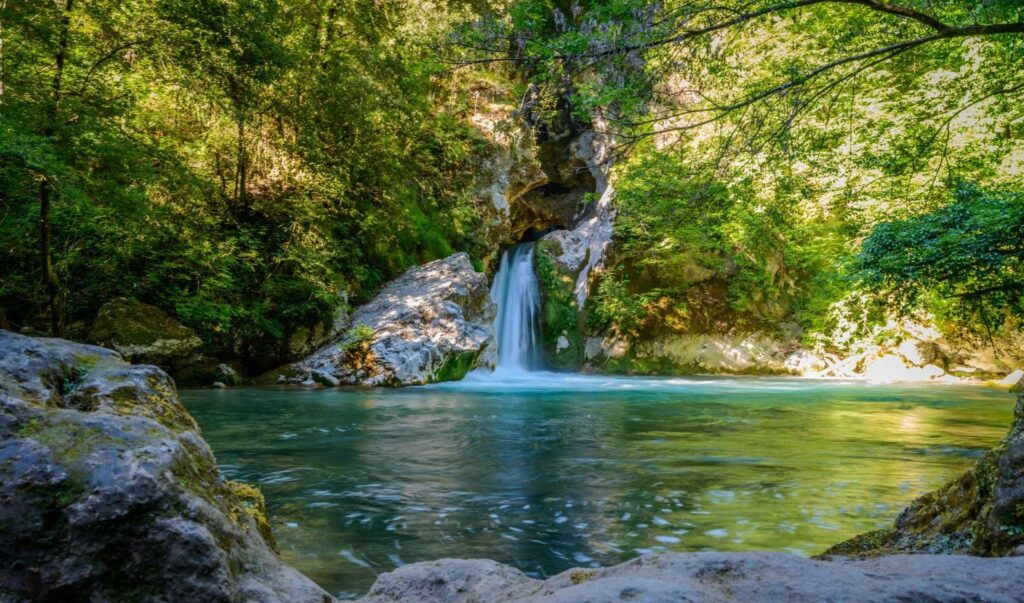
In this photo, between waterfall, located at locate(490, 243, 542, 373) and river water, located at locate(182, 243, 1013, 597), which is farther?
waterfall, located at locate(490, 243, 542, 373)

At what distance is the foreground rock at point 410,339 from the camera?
1252 cm

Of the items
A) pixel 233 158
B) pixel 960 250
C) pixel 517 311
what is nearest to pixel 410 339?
pixel 233 158

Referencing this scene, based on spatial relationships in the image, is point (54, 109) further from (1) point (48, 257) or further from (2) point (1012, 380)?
(2) point (1012, 380)

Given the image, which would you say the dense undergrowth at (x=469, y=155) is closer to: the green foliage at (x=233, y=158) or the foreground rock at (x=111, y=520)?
the green foliage at (x=233, y=158)

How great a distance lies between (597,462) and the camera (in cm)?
574

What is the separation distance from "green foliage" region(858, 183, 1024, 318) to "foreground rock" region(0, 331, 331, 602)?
7.51m

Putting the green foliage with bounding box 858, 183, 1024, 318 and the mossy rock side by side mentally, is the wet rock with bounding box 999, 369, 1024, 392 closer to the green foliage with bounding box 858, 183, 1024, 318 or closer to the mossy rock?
the green foliage with bounding box 858, 183, 1024, 318

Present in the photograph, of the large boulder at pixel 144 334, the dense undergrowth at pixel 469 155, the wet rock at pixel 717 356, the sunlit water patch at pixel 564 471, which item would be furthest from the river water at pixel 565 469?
the wet rock at pixel 717 356

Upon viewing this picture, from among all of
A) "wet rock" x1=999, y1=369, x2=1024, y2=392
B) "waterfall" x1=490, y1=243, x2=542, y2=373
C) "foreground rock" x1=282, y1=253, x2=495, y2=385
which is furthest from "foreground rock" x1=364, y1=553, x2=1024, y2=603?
"wet rock" x1=999, y1=369, x2=1024, y2=392

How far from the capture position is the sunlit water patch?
3498mm

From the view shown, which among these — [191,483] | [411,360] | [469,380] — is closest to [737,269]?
[469,380]

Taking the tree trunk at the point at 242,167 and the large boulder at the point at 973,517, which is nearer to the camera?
the large boulder at the point at 973,517

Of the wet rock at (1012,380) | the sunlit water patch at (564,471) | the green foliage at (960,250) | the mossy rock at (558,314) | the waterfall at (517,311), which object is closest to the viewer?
the sunlit water patch at (564,471)

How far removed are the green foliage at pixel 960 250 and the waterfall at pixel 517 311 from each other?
1170cm
